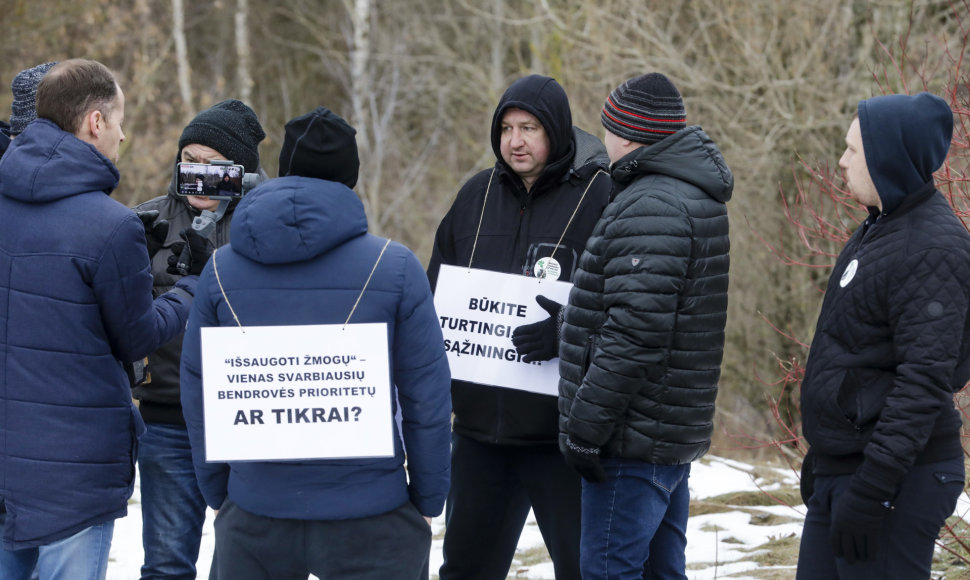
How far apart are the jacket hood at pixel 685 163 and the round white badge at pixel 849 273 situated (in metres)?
0.45

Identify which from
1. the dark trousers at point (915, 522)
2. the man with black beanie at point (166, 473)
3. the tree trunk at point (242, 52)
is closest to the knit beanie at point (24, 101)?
the man with black beanie at point (166, 473)

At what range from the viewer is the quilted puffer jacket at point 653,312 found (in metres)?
3.08

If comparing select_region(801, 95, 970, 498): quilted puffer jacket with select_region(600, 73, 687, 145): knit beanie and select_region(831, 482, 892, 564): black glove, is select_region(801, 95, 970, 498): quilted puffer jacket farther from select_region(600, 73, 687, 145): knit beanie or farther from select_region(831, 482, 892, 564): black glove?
select_region(600, 73, 687, 145): knit beanie

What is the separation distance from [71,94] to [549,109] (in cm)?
156

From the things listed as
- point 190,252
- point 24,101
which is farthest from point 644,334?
point 24,101

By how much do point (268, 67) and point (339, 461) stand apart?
878 inches

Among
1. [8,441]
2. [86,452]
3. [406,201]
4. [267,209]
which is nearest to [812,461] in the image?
[267,209]

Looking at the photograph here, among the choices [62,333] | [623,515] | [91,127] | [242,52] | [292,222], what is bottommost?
[623,515]

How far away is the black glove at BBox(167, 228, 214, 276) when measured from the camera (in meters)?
3.42

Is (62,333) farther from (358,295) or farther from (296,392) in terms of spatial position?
(358,295)

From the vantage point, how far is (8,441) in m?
2.90

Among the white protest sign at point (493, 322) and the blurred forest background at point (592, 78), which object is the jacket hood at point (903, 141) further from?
the blurred forest background at point (592, 78)

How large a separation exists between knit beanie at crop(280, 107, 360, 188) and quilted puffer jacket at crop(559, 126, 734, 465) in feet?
2.86

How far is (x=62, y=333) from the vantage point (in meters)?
2.89
